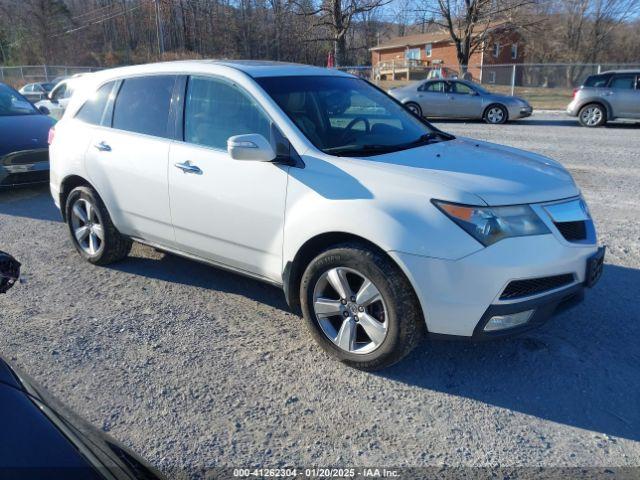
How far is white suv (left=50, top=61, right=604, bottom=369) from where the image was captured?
297 centimetres

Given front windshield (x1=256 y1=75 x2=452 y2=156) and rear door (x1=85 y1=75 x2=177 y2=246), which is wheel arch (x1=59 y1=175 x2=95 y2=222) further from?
front windshield (x1=256 y1=75 x2=452 y2=156)

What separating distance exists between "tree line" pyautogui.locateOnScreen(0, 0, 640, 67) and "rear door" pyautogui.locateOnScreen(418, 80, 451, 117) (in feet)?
55.7

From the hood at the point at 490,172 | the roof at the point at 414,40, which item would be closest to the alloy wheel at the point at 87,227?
the hood at the point at 490,172

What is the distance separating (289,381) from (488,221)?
1472 mm

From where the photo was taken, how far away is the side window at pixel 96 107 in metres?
4.91

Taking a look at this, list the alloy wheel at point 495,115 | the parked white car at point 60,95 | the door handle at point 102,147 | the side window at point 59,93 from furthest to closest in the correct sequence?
the alloy wheel at point 495,115
the side window at point 59,93
the parked white car at point 60,95
the door handle at point 102,147

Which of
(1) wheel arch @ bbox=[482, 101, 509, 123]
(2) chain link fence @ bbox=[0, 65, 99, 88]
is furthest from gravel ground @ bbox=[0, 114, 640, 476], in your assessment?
(2) chain link fence @ bbox=[0, 65, 99, 88]

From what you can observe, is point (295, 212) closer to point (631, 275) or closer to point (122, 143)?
point (122, 143)

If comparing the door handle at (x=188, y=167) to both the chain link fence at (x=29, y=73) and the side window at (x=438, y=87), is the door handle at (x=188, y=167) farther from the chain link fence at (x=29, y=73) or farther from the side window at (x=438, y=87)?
the chain link fence at (x=29, y=73)

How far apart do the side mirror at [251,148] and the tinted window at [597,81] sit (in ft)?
53.7

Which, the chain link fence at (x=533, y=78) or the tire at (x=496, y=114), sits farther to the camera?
the chain link fence at (x=533, y=78)

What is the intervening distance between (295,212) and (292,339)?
0.91 meters

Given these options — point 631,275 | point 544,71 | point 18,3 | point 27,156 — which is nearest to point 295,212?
point 631,275

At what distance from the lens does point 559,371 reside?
333cm
